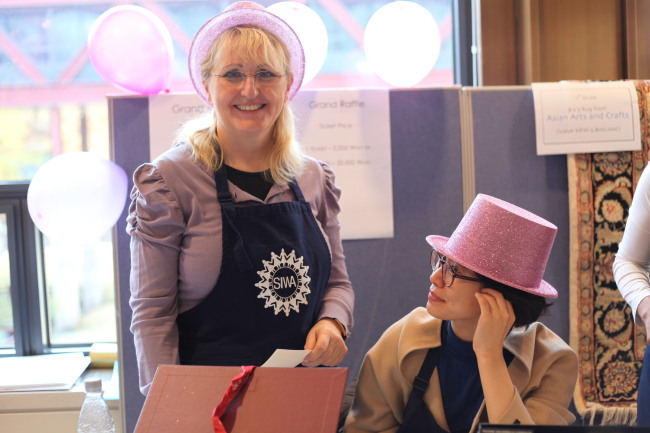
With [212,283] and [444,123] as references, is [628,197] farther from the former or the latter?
[212,283]

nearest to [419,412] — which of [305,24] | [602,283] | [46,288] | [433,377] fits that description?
[433,377]

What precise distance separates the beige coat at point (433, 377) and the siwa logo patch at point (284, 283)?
22 centimetres

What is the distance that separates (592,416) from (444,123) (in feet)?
3.89

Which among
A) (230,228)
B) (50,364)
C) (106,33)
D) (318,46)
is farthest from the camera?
(50,364)

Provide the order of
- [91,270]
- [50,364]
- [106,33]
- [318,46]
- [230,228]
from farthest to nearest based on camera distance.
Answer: [91,270]
[50,364]
[318,46]
[106,33]
[230,228]

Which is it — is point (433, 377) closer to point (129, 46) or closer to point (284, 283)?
point (284, 283)

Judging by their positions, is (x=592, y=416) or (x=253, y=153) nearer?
(x=253, y=153)

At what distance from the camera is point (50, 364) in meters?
2.87

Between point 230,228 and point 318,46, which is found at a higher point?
point 318,46

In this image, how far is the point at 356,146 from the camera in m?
2.52

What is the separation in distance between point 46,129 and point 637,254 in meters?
2.42

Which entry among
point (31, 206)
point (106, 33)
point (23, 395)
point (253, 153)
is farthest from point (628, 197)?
point (23, 395)

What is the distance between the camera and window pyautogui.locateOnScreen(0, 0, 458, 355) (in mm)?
3014

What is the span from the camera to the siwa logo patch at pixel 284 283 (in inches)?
63.6
